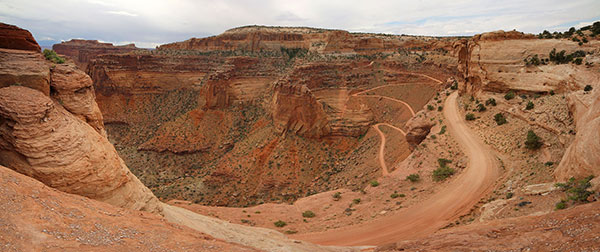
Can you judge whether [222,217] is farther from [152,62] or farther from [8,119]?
[152,62]

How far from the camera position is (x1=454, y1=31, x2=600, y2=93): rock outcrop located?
2153 cm

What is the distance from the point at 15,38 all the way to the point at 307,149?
3087 centimetres

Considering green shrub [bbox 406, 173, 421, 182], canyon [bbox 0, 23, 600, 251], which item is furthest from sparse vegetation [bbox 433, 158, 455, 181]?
green shrub [bbox 406, 173, 421, 182]

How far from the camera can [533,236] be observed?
8.26 meters

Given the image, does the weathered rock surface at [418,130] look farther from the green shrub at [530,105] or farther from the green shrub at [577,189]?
the green shrub at [577,189]

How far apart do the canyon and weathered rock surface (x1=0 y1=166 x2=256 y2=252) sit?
45mm

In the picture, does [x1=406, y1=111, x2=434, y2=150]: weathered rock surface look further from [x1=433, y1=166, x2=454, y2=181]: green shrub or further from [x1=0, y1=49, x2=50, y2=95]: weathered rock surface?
[x1=0, y1=49, x2=50, y2=95]: weathered rock surface

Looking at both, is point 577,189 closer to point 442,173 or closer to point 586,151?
point 586,151

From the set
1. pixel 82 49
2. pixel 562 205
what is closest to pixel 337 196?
pixel 562 205

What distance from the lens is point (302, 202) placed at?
2309 cm

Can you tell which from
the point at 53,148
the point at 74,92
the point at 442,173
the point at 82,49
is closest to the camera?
the point at 53,148

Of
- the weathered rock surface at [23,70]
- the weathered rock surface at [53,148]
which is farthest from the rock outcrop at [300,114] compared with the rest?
the weathered rock surface at [23,70]

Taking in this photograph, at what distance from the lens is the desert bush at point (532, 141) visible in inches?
750

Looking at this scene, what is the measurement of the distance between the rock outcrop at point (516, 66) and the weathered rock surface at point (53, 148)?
28172mm
